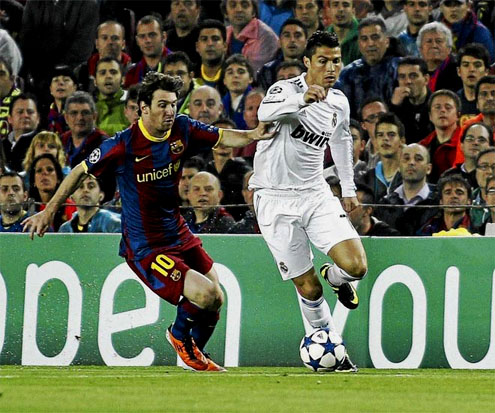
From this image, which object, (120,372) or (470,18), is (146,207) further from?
(470,18)

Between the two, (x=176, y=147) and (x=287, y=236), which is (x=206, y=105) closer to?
(x=287, y=236)

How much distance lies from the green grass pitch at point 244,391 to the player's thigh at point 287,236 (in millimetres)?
860

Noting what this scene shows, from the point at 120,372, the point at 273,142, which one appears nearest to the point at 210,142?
the point at 273,142

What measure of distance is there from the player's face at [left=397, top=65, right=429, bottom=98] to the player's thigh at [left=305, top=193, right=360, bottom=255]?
3979 millimetres

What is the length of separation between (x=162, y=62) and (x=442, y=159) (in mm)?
4106

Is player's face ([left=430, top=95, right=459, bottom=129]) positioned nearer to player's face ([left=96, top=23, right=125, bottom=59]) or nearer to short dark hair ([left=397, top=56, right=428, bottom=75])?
short dark hair ([left=397, top=56, right=428, bottom=75])

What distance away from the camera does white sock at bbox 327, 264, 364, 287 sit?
9719mm

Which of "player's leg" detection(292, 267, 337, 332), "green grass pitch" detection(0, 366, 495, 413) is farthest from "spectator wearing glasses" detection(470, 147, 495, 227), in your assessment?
"player's leg" detection(292, 267, 337, 332)

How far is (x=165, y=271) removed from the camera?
952 cm

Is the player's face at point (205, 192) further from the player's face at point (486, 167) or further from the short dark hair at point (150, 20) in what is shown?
the short dark hair at point (150, 20)

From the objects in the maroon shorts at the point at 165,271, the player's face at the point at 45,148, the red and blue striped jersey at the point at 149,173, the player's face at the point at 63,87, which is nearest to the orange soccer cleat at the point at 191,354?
the maroon shorts at the point at 165,271

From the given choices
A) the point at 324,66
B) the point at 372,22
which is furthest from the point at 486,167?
the point at 324,66

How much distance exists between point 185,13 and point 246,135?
6432 mm

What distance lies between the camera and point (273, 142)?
997 centimetres
